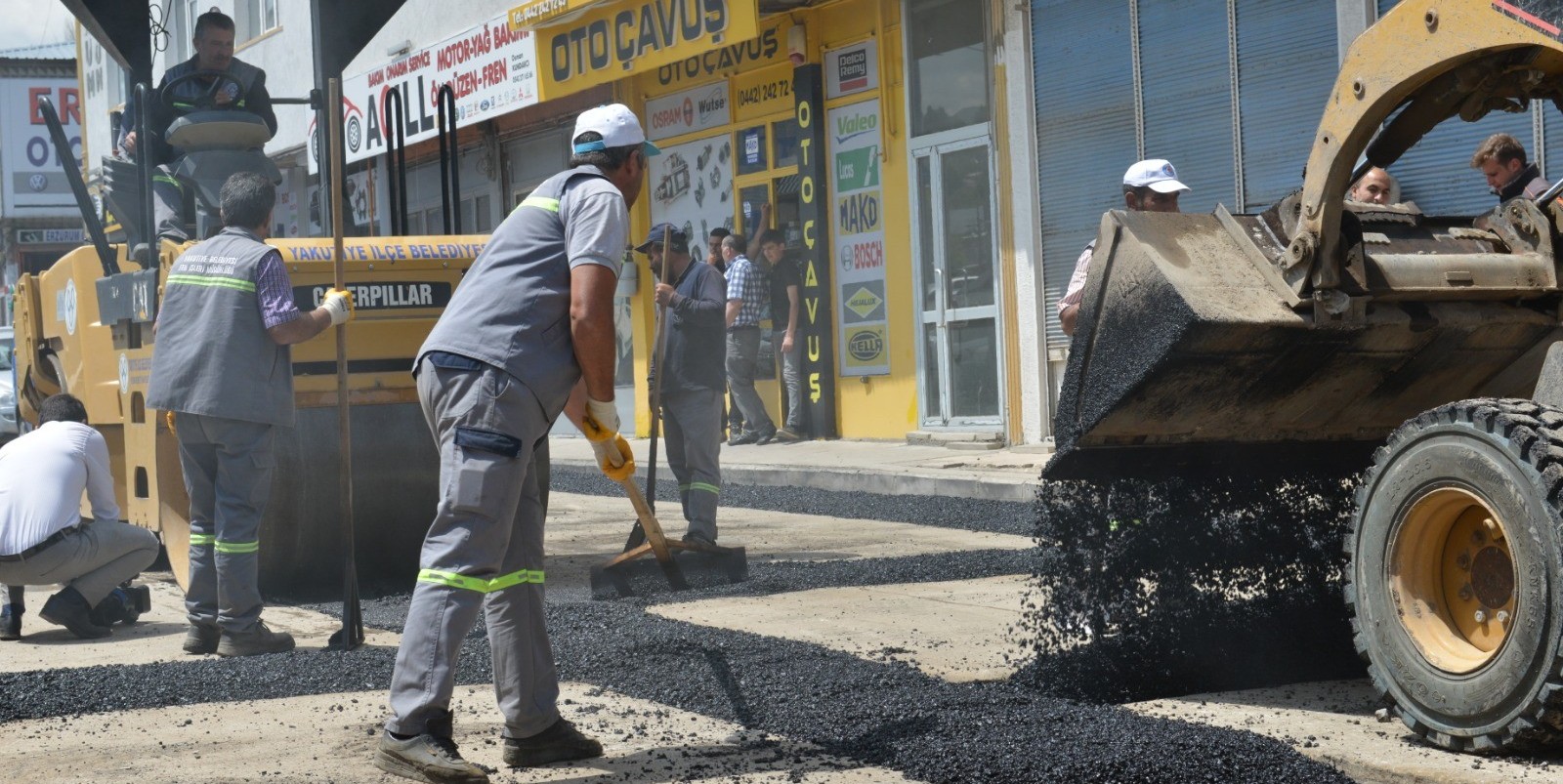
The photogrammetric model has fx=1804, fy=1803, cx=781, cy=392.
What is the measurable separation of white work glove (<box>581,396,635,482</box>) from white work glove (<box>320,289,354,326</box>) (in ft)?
6.64

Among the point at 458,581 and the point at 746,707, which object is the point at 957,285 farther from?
the point at 458,581

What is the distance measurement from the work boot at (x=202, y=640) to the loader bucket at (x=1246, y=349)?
3.25 meters

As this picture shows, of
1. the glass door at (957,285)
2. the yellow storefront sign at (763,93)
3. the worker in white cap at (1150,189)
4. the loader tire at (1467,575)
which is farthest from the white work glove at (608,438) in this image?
the yellow storefront sign at (763,93)

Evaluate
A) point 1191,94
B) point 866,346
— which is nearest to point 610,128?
point 1191,94

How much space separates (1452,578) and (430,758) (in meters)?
2.62

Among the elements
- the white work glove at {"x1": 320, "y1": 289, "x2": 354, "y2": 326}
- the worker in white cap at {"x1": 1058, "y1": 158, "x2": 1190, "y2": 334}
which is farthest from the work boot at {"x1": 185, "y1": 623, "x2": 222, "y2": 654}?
the worker in white cap at {"x1": 1058, "y1": 158, "x2": 1190, "y2": 334}

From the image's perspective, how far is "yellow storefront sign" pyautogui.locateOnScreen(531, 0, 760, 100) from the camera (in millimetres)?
15961

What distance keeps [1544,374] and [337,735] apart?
3362 millimetres

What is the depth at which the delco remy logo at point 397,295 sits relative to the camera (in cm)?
793

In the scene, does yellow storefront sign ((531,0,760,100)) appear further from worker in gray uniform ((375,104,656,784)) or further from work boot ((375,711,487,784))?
work boot ((375,711,487,784))

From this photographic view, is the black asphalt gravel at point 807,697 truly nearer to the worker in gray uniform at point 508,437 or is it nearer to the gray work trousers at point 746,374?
the worker in gray uniform at point 508,437

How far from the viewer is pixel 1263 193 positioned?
12.0m

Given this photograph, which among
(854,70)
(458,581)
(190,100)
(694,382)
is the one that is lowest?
(458,581)

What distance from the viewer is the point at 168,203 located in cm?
819
